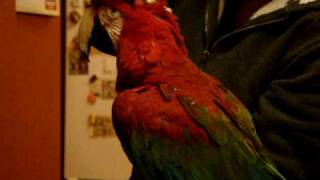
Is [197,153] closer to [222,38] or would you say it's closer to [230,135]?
[230,135]

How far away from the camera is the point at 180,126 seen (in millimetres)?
605

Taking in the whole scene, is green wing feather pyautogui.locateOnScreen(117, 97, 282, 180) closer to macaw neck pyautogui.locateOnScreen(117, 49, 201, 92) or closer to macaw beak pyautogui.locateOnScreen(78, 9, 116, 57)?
macaw neck pyautogui.locateOnScreen(117, 49, 201, 92)

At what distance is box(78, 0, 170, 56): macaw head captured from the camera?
2.16ft

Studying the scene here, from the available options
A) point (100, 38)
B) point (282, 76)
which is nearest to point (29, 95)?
point (100, 38)

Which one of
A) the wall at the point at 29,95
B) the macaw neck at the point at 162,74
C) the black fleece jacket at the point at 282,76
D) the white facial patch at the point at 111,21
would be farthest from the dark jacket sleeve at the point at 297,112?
the wall at the point at 29,95

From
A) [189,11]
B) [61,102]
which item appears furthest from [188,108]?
[61,102]

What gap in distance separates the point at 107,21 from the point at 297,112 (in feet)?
0.94

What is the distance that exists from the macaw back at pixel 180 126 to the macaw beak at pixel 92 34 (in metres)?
0.07

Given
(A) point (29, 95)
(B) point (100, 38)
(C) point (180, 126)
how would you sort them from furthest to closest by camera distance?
(A) point (29, 95) < (B) point (100, 38) < (C) point (180, 126)

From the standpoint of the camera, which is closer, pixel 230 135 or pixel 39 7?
pixel 230 135

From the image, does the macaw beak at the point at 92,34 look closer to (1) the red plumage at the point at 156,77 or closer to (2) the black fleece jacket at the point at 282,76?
(1) the red plumage at the point at 156,77

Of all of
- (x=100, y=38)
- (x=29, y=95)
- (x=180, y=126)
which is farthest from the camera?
(x=29, y=95)

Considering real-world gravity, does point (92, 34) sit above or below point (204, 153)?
above

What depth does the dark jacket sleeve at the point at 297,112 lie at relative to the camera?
0.65 metres
